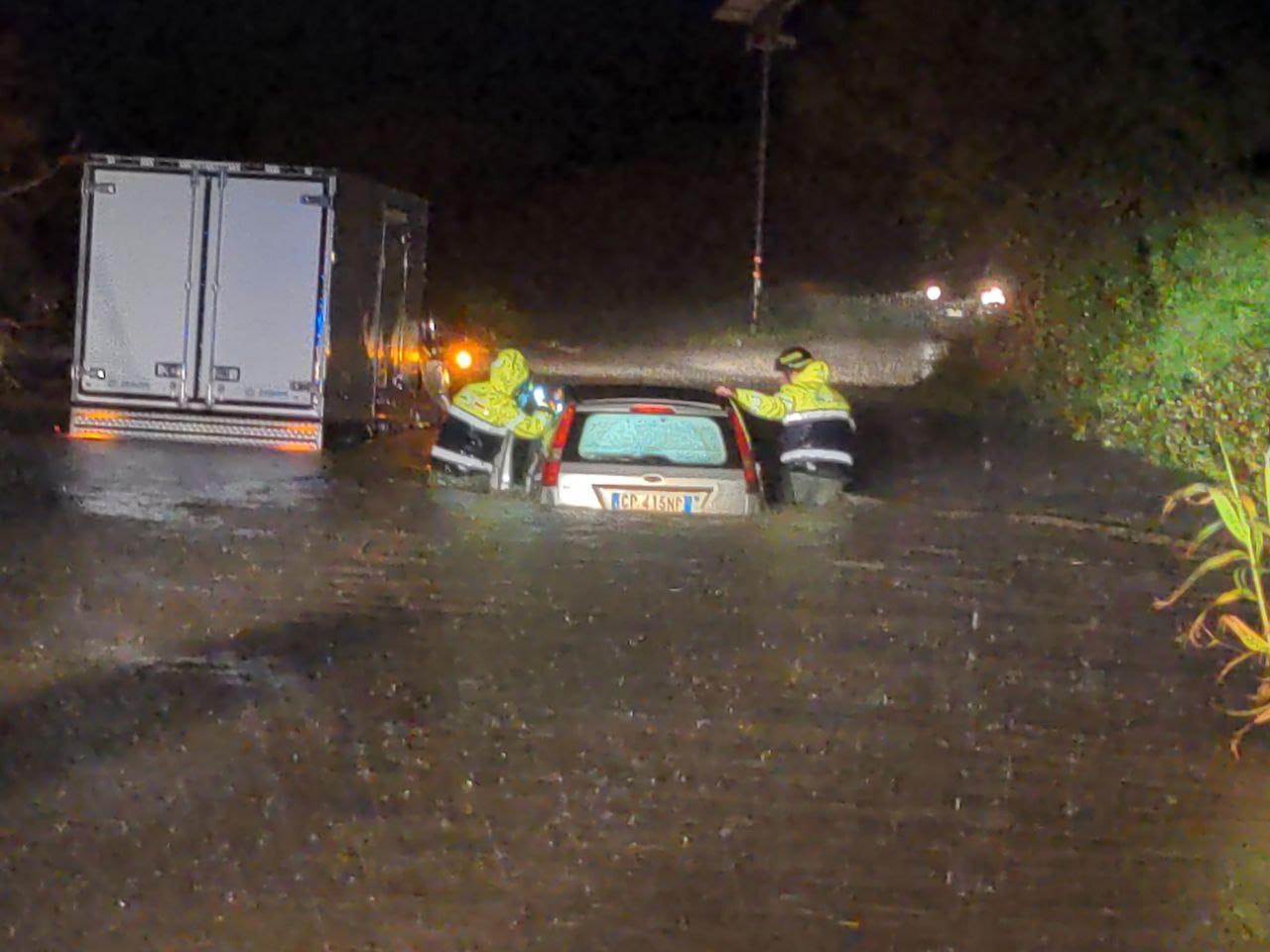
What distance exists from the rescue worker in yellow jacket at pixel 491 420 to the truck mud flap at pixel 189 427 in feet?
12.2

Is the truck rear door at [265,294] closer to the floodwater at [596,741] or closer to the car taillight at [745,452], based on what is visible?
the floodwater at [596,741]

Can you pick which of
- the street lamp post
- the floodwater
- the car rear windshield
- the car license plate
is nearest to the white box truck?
the floodwater

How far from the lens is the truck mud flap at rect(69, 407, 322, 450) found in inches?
711

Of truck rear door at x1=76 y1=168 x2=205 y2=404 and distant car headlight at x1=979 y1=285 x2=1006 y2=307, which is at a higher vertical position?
distant car headlight at x1=979 y1=285 x2=1006 y2=307

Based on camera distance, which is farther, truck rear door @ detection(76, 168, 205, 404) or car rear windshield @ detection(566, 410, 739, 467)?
truck rear door @ detection(76, 168, 205, 404)

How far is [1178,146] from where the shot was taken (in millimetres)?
20750

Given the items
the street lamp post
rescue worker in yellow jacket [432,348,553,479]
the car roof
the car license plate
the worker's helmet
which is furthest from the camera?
the street lamp post

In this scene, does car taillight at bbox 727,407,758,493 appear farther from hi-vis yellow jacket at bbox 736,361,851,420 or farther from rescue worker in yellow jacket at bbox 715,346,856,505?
rescue worker in yellow jacket at bbox 715,346,856,505

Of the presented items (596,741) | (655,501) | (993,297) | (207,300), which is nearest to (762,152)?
(993,297)

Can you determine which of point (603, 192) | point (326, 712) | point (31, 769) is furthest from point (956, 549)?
point (603, 192)

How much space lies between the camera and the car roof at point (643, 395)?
1274cm

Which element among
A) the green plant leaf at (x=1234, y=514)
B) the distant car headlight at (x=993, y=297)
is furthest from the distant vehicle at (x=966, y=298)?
the green plant leaf at (x=1234, y=514)

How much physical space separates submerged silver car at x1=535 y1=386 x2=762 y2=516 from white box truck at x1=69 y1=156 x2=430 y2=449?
5.84 m

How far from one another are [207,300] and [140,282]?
2.13ft
